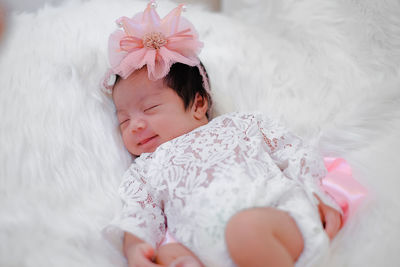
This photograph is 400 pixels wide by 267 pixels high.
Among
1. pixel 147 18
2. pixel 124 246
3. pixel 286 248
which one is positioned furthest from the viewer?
pixel 147 18

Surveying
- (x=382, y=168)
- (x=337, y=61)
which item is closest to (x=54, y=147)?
(x=382, y=168)

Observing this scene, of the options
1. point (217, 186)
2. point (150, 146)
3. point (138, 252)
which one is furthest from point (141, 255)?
point (150, 146)

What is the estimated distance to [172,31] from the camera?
3.51 ft

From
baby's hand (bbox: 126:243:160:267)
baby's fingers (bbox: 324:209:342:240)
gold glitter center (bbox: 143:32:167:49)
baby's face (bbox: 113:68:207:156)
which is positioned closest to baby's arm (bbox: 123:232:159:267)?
baby's hand (bbox: 126:243:160:267)

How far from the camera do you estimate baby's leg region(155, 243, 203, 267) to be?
0.72 metres

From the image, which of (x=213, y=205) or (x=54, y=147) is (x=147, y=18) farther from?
(x=213, y=205)

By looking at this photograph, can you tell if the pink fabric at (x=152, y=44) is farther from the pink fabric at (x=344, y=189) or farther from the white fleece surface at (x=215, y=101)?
the pink fabric at (x=344, y=189)

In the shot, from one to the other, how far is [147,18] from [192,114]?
11.9 inches

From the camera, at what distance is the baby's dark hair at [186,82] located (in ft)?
3.48

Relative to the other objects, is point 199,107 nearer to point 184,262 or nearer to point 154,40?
point 154,40

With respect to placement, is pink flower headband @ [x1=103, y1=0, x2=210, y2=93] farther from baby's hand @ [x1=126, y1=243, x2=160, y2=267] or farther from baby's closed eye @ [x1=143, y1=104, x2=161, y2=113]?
baby's hand @ [x1=126, y1=243, x2=160, y2=267]

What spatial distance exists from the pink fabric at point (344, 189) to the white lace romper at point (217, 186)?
0.03 metres

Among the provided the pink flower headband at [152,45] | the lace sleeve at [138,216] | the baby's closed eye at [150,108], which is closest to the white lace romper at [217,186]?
the lace sleeve at [138,216]

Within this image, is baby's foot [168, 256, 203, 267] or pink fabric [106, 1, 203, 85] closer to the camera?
baby's foot [168, 256, 203, 267]
